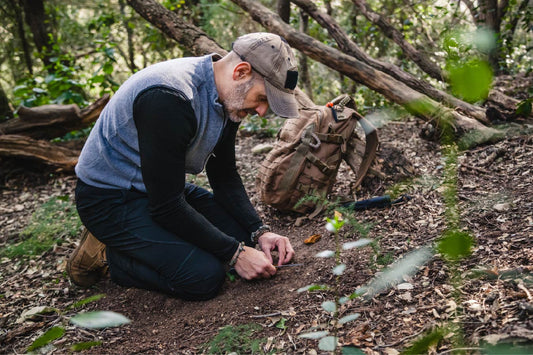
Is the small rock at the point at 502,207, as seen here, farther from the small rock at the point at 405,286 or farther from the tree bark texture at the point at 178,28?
the tree bark texture at the point at 178,28

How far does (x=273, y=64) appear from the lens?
2.07 metres

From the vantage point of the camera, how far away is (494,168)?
115 inches

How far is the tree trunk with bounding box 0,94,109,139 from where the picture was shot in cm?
445

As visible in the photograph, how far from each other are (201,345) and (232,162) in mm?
1194

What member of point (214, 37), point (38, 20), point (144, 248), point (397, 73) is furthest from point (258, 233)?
point (38, 20)

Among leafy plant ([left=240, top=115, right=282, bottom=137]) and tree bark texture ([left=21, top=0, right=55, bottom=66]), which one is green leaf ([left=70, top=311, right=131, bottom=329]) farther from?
tree bark texture ([left=21, top=0, right=55, bottom=66])

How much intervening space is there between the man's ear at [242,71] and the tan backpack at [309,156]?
3.10 feet

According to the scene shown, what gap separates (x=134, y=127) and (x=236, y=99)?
547 millimetres

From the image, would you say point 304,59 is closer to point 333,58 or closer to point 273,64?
point 333,58

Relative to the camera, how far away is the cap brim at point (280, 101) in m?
2.12

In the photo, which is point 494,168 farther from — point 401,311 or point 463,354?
point 463,354

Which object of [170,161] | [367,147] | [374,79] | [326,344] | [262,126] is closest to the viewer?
[326,344]

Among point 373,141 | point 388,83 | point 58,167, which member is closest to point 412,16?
point 388,83

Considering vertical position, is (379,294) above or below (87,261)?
above
